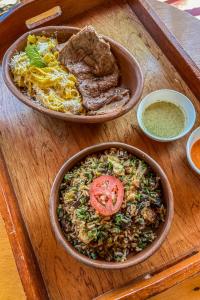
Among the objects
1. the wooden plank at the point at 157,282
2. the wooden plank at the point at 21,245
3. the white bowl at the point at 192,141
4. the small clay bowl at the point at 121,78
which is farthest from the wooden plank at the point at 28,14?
the wooden plank at the point at 157,282

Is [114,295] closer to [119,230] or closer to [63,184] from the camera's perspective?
[119,230]

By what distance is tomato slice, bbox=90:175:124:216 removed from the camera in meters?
1.42

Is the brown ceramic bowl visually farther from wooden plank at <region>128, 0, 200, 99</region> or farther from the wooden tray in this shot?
wooden plank at <region>128, 0, 200, 99</region>

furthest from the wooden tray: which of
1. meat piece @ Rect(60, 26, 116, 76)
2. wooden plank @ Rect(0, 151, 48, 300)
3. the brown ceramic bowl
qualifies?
meat piece @ Rect(60, 26, 116, 76)

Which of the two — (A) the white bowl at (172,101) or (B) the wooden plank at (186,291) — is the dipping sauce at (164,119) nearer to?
(A) the white bowl at (172,101)

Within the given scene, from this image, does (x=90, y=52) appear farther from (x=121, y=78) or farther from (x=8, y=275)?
(x=8, y=275)

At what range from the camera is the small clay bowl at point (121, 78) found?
5.55 feet

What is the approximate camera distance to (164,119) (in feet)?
5.89

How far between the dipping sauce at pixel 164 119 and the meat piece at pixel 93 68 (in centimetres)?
14

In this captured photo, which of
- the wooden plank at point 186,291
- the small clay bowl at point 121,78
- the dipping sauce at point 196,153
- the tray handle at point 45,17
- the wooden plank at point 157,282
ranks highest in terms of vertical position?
the tray handle at point 45,17

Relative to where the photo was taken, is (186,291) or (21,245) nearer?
(21,245)

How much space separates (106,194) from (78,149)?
41 centimetres

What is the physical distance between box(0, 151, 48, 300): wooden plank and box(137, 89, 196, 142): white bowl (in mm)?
659

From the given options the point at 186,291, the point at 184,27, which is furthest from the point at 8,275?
the point at 184,27
